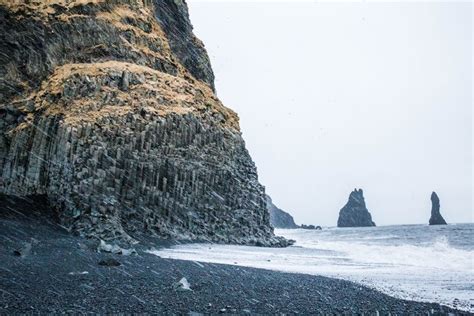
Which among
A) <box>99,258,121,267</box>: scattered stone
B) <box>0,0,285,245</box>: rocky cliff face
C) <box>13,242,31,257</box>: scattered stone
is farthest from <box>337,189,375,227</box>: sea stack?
<box>99,258,121,267</box>: scattered stone

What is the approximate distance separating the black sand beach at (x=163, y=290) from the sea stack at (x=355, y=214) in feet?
575

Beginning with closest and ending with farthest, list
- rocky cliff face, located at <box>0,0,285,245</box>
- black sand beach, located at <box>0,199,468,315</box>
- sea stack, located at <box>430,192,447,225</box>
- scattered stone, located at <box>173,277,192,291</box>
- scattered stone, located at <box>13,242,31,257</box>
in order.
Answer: black sand beach, located at <box>0,199,468,315</box> → scattered stone, located at <box>173,277,192,291</box> → scattered stone, located at <box>13,242,31,257</box> → rocky cliff face, located at <box>0,0,285,245</box> → sea stack, located at <box>430,192,447,225</box>

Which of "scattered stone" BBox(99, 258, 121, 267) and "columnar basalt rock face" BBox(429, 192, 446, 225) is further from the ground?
"columnar basalt rock face" BBox(429, 192, 446, 225)

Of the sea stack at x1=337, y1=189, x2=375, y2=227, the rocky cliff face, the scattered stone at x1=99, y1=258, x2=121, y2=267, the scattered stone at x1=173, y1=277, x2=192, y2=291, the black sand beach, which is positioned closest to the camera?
the black sand beach

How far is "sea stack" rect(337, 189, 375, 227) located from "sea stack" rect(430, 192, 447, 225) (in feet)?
105

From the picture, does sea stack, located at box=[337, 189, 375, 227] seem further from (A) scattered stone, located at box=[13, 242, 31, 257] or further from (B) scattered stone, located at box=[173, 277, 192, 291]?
(B) scattered stone, located at box=[173, 277, 192, 291]

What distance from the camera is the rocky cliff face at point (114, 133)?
33.5 meters

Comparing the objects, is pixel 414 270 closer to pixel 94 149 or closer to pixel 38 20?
pixel 94 149

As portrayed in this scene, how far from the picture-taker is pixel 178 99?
4191 cm

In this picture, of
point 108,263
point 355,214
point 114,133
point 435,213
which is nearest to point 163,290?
point 108,263

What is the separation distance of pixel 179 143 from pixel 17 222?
1537cm

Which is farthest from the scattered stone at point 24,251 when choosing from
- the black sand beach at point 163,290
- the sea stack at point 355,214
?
the sea stack at point 355,214

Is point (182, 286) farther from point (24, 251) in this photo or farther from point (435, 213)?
point (435, 213)

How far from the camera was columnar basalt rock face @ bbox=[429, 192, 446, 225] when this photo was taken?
155625mm
